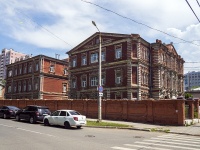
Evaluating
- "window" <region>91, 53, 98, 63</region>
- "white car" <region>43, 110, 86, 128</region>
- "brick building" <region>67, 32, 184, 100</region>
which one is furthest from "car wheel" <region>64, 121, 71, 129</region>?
"window" <region>91, 53, 98, 63</region>

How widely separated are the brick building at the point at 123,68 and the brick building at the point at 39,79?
30.8ft

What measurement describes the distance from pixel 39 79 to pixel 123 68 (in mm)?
23956

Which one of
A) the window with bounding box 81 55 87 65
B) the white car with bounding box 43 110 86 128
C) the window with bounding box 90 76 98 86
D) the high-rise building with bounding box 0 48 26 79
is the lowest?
the white car with bounding box 43 110 86 128

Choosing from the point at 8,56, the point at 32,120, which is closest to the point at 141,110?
the point at 32,120

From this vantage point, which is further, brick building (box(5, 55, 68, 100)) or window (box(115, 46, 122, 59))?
brick building (box(5, 55, 68, 100))

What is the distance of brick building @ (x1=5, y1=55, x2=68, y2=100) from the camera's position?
2350 inches

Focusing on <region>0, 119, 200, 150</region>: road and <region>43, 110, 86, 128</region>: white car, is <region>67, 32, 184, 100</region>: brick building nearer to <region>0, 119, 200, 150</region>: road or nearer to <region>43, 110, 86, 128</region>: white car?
<region>43, 110, 86, 128</region>: white car

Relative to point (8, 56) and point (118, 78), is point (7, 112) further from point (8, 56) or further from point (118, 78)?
point (8, 56)

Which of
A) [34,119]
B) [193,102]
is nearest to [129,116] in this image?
[193,102]

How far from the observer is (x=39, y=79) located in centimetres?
5928

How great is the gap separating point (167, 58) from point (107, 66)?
52.0ft

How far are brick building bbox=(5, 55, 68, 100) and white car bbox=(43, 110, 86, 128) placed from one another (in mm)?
37670

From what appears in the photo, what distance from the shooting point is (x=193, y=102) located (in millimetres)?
28219

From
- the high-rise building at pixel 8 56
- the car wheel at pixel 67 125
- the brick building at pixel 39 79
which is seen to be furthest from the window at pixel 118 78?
the high-rise building at pixel 8 56
